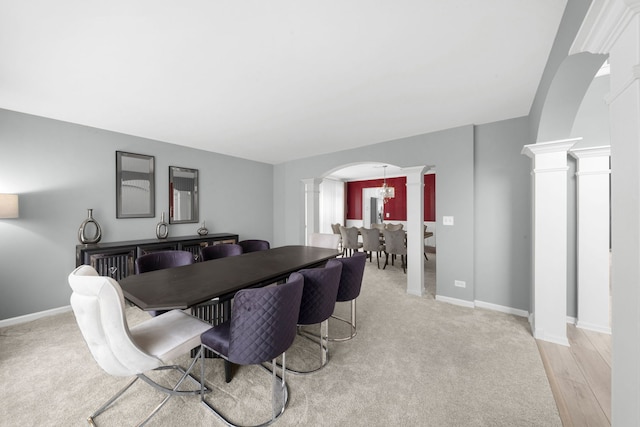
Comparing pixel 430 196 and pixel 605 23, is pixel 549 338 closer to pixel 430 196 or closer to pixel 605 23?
pixel 605 23

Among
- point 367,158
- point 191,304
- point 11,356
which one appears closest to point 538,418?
point 191,304

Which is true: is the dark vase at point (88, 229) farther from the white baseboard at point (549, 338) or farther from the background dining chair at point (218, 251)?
the white baseboard at point (549, 338)

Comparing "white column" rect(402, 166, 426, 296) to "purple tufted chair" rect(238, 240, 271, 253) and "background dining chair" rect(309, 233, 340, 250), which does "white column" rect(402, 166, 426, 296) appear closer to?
"background dining chair" rect(309, 233, 340, 250)

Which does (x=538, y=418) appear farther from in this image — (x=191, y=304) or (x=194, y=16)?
(x=194, y=16)

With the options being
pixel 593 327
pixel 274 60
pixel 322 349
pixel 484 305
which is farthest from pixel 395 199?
pixel 274 60

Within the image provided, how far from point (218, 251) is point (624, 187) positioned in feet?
10.5

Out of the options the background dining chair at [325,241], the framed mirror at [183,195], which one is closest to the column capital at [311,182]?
the background dining chair at [325,241]

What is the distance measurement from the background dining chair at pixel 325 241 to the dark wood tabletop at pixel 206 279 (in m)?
0.72

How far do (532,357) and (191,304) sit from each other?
110 inches

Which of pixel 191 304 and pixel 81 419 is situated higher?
pixel 191 304

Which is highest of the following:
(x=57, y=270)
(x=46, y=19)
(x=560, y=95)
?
(x=46, y=19)

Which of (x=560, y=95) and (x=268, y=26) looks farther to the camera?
(x=560, y=95)

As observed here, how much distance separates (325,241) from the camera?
11.8ft

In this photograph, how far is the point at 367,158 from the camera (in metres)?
4.32
